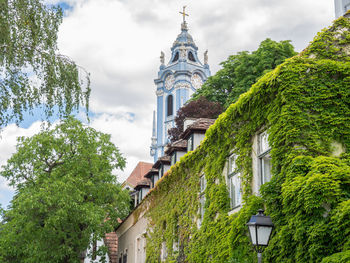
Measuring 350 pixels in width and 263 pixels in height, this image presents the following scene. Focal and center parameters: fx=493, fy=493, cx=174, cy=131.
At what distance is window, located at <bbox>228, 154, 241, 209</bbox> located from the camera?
1352cm

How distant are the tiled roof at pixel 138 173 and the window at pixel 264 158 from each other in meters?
37.5

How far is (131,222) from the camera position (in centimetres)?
2989

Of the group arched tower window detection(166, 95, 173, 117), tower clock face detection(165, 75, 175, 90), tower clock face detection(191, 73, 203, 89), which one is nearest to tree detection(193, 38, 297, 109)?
arched tower window detection(166, 95, 173, 117)

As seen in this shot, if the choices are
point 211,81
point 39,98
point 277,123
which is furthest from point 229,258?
point 211,81

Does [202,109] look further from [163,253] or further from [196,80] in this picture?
[196,80]

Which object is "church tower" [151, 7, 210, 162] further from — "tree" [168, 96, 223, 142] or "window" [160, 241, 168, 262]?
"window" [160, 241, 168, 262]

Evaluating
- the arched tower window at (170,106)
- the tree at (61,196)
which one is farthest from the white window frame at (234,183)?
the arched tower window at (170,106)

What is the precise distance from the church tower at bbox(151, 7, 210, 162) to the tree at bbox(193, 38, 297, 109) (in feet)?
112

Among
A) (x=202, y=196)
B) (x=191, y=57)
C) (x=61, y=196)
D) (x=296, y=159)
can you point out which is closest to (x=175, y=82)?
(x=191, y=57)

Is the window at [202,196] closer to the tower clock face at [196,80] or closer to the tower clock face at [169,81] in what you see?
the tower clock face at [196,80]

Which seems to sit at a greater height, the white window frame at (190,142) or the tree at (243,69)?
the tree at (243,69)

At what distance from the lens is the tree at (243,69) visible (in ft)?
107

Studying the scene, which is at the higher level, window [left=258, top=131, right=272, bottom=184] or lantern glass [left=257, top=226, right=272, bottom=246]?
window [left=258, top=131, right=272, bottom=184]

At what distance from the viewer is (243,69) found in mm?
33844
